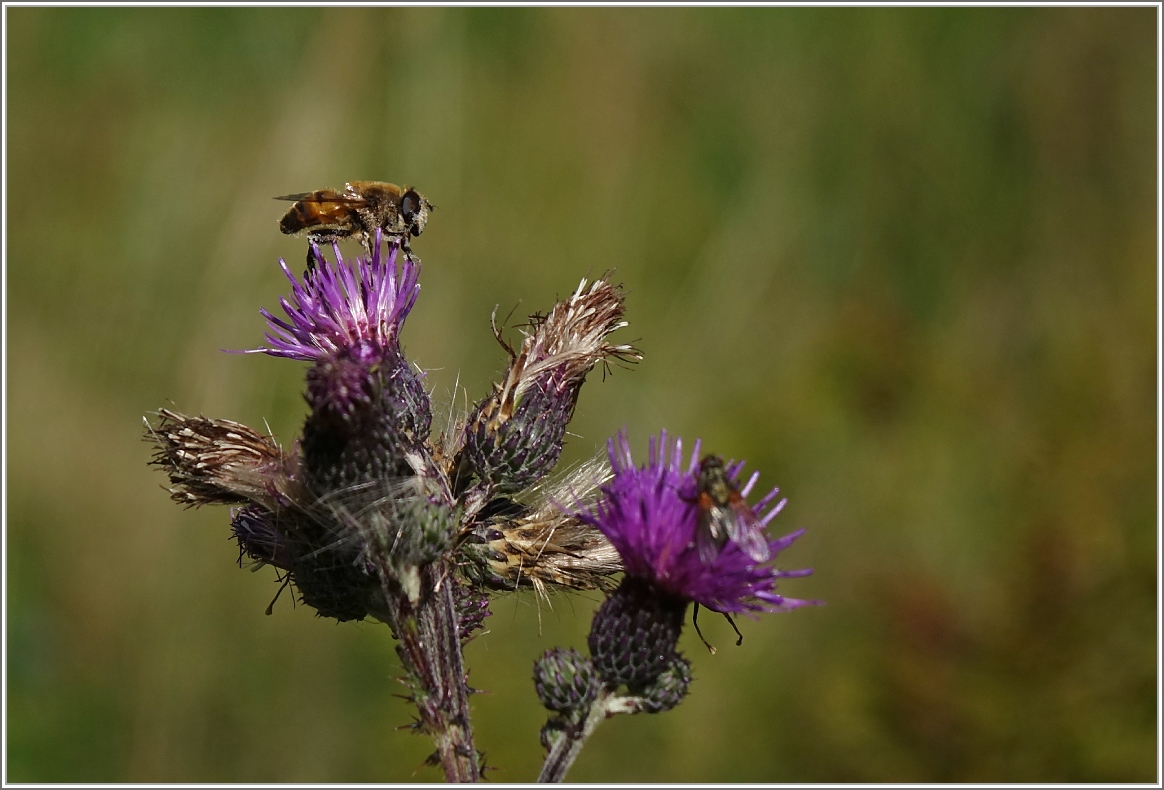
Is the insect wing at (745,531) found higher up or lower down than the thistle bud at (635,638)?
higher up

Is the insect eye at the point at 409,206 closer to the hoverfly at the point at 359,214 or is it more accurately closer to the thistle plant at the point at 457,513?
the hoverfly at the point at 359,214

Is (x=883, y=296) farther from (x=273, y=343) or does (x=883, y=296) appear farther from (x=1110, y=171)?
(x=273, y=343)

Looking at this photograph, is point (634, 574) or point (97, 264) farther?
point (97, 264)

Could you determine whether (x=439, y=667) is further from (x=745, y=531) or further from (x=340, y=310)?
(x=340, y=310)

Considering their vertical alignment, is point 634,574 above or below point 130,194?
below

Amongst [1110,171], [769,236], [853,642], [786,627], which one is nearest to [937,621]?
[853,642]

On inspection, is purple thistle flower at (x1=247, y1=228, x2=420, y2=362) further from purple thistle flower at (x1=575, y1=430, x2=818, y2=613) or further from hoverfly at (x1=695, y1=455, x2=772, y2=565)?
hoverfly at (x1=695, y1=455, x2=772, y2=565)

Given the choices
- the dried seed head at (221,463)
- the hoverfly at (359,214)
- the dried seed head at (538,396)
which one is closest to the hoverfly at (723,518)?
the dried seed head at (538,396)
